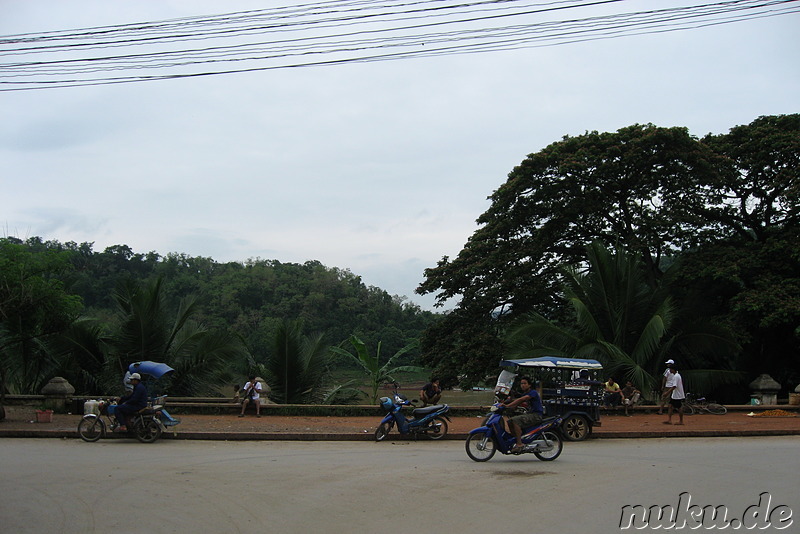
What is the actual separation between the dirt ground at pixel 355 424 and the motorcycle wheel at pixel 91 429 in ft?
5.41

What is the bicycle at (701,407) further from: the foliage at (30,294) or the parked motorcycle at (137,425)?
the foliage at (30,294)

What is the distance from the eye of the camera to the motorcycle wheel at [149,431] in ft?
47.8

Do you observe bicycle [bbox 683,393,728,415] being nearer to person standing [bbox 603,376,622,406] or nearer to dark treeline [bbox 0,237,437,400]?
person standing [bbox 603,376,622,406]

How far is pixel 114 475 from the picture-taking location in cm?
1027

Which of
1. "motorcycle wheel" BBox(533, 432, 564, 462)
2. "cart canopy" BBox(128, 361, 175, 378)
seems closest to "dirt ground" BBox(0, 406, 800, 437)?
"cart canopy" BBox(128, 361, 175, 378)

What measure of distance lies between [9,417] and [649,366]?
62.2 feet

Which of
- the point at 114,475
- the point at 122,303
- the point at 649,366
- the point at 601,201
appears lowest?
the point at 114,475

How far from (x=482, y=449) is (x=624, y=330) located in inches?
536

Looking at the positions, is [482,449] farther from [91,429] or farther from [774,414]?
[774,414]

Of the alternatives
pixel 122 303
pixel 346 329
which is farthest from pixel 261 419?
pixel 346 329

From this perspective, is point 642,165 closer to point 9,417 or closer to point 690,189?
point 690,189

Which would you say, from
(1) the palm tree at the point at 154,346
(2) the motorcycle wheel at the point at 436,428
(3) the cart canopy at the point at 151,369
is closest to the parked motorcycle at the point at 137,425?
(3) the cart canopy at the point at 151,369

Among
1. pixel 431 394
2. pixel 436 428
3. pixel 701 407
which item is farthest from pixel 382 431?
pixel 701 407

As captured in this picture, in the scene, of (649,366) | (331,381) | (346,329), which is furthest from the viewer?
(346,329)
